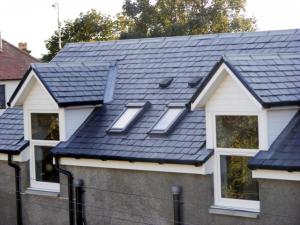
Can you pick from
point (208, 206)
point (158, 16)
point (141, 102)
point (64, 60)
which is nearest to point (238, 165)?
point (208, 206)

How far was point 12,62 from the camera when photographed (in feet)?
171

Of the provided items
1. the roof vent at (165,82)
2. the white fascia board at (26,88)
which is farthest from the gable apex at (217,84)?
the white fascia board at (26,88)

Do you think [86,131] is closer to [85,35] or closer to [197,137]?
[197,137]

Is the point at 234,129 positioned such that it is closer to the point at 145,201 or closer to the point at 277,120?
the point at 277,120

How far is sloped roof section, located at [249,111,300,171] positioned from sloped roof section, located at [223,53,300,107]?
1.64 ft

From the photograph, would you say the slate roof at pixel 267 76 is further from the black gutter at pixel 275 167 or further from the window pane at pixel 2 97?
the window pane at pixel 2 97

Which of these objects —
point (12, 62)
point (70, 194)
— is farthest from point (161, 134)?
point (12, 62)

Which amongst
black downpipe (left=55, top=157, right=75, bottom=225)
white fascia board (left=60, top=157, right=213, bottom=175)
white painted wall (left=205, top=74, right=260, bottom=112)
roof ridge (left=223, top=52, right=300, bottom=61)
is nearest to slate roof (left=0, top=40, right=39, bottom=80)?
black downpipe (left=55, top=157, right=75, bottom=225)

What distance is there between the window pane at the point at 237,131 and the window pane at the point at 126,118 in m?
2.74

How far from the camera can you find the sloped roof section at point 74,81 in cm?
1721

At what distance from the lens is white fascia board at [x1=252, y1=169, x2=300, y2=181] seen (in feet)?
42.7

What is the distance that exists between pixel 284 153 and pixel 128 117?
4.58m

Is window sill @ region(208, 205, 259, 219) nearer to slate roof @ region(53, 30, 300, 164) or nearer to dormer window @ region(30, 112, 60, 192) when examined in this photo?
slate roof @ region(53, 30, 300, 164)

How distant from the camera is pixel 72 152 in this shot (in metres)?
16.7
